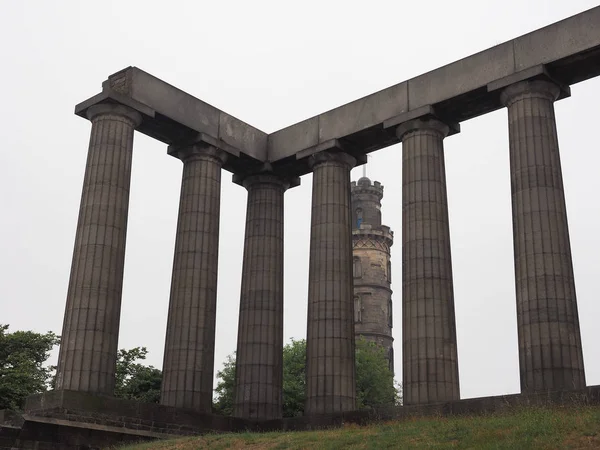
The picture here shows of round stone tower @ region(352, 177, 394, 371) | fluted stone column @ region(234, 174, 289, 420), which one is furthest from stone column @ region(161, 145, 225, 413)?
round stone tower @ region(352, 177, 394, 371)

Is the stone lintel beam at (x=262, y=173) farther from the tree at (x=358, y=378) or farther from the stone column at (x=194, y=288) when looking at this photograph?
the tree at (x=358, y=378)

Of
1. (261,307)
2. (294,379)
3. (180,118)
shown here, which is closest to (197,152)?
(180,118)

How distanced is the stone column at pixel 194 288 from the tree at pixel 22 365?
27.1 meters

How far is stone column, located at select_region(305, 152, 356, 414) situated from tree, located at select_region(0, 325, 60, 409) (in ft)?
104

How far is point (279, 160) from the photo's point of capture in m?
50.8

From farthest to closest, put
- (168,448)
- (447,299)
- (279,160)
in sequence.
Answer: (279,160) → (447,299) → (168,448)

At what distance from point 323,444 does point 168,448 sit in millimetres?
6927

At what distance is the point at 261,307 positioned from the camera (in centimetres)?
4859

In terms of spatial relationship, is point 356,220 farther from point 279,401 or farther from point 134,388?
point 279,401

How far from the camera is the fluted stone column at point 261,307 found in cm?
4678

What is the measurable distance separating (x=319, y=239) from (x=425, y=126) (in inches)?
344

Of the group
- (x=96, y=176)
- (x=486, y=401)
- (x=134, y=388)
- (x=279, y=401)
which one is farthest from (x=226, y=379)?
(x=486, y=401)

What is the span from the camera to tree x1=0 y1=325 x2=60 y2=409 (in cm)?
6638

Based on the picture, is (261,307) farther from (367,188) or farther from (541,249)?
(367,188)
